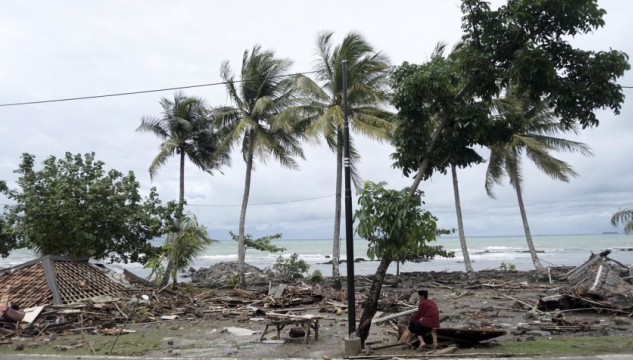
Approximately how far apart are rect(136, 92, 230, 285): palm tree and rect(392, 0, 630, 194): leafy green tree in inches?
740

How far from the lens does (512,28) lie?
1007 cm

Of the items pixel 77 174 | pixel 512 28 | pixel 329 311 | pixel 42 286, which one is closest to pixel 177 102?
pixel 77 174

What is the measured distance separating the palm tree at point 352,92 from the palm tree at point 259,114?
7.55ft

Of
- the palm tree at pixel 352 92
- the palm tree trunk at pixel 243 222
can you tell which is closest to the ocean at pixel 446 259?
the palm tree trunk at pixel 243 222

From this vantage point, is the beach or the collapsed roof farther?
the beach

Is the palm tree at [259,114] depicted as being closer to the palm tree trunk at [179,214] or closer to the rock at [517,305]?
the palm tree trunk at [179,214]

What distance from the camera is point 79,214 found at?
20891 millimetres

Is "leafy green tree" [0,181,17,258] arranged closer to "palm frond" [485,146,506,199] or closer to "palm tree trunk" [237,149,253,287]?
"palm tree trunk" [237,149,253,287]

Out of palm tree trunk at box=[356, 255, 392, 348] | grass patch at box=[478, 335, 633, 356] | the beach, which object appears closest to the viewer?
grass patch at box=[478, 335, 633, 356]

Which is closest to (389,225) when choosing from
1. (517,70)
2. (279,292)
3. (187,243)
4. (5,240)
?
(517,70)

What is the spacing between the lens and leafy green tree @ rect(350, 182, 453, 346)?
1002cm

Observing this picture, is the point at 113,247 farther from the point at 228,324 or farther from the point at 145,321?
the point at 228,324

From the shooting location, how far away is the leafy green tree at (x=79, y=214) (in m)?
20.7

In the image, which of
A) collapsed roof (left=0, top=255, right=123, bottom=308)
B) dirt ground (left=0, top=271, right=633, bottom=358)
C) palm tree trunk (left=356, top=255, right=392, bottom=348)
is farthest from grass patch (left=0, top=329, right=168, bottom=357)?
palm tree trunk (left=356, top=255, right=392, bottom=348)
